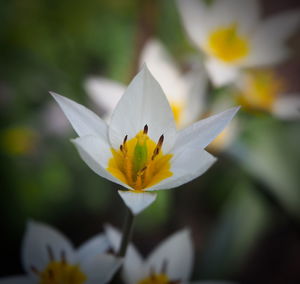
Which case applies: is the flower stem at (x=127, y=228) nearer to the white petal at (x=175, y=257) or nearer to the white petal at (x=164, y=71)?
the white petal at (x=175, y=257)

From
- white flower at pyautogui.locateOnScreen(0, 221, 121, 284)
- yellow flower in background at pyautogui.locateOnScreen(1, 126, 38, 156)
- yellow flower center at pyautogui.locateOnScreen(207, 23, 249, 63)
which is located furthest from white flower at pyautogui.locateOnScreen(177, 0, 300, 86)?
yellow flower in background at pyautogui.locateOnScreen(1, 126, 38, 156)

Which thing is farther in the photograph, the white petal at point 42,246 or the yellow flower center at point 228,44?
the yellow flower center at point 228,44

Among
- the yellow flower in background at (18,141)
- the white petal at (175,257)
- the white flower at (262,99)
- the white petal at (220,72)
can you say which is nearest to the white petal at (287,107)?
the white flower at (262,99)

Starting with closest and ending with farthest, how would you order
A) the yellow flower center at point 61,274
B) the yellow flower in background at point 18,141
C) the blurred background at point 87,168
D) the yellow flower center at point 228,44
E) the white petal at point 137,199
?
the white petal at point 137,199
the yellow flower center at point 61,274
the yellow flower center at point 228,44
the blurred background at point 87,168
the yellow flower in background at point 18,141

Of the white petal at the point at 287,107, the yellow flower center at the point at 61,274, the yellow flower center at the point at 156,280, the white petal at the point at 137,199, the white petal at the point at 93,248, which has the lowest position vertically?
the yellow flower center at the point at 156,280

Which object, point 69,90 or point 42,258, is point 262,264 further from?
point 42,258
